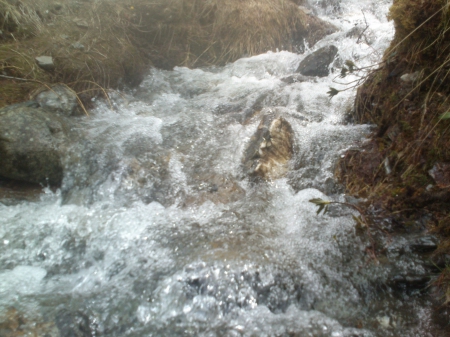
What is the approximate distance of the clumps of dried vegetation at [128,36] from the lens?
13.3ft

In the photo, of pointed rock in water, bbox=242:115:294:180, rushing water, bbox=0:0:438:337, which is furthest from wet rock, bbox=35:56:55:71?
pointed rock in water, bbox=242:115:294:180

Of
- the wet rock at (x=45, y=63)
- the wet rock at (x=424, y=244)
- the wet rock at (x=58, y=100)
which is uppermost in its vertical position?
the wet rock at (x=424, y=244)

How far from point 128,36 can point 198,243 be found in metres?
4.22

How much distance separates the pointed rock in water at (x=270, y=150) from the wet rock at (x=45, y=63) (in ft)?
8.72

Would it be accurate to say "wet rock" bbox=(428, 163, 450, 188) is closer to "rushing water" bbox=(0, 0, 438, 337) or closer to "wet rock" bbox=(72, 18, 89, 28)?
"rushing water" bbox=(0, 0, 438, 337)

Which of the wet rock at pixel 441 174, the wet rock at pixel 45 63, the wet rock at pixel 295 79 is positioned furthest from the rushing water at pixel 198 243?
the wet rock at pixel 295 79

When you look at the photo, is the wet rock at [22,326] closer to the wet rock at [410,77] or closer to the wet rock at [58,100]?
the wet rock at [58,100]

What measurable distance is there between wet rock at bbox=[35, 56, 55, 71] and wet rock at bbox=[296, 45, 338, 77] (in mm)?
3475

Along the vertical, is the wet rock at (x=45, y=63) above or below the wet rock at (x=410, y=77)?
below

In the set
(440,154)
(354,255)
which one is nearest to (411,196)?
(440,154)

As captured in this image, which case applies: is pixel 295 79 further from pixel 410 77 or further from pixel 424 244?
pixel 424 244

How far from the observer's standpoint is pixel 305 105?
397 cm

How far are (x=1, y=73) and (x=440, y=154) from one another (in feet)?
14.2

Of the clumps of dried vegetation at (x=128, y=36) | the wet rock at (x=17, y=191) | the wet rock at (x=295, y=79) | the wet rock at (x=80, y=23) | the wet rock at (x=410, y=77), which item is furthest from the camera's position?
the wet rock at (x=80, y=23)
